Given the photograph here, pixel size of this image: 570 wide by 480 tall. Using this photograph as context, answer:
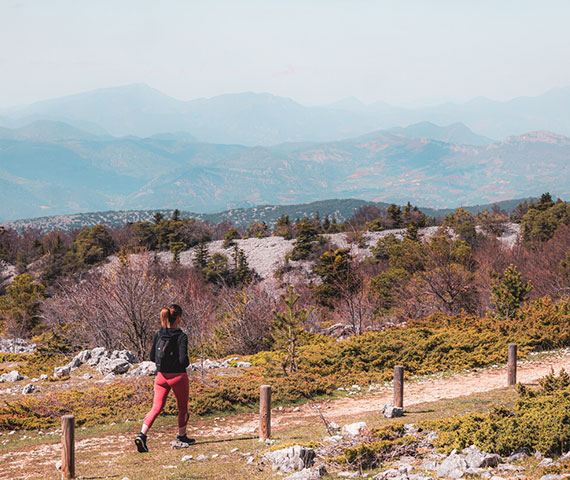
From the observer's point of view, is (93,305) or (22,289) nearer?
(93,305)

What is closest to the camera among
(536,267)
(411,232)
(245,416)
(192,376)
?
(245,416)

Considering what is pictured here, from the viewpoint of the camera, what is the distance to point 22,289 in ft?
119

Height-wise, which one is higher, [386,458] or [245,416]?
[386,458]

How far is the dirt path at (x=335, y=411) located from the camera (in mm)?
9617

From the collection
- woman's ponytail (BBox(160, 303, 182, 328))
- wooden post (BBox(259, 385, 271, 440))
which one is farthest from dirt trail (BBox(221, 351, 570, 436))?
woman's ponytail (BBox(160, 303, 182, 328))

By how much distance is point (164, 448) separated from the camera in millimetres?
9641

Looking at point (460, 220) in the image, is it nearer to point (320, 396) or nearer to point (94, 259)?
point (94, 259)

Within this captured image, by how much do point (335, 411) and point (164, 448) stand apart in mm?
4407

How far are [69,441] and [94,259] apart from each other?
5988 cm

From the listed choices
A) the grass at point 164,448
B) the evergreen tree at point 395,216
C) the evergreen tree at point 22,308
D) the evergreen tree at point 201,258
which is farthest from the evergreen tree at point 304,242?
the grass at point 164,448

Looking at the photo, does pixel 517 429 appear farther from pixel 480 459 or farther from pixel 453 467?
pixel 453 467

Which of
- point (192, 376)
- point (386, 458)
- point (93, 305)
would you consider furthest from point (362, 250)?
point (386, 458)

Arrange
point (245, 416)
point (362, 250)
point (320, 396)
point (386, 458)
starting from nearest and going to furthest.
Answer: point (386, 458) → point (245, 416) → point (320, 396) → point (362, 250)

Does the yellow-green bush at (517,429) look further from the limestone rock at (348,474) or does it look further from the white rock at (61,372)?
the white rock at (61,372)
